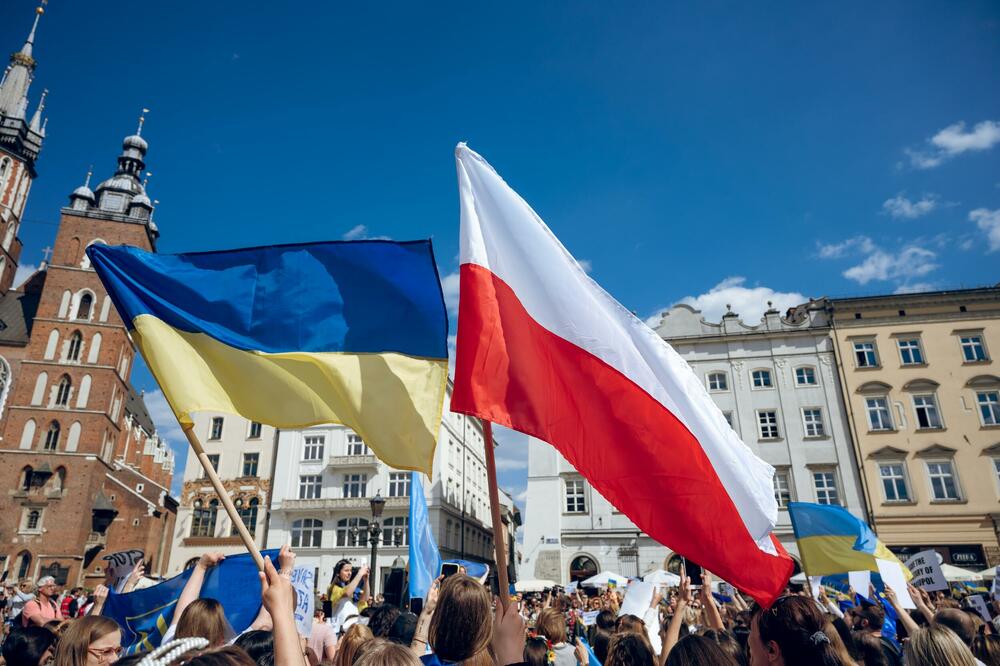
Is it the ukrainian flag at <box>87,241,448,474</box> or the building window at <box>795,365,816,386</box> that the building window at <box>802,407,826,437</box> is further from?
the ukrainian flag at <box>87,241,448,474</box>

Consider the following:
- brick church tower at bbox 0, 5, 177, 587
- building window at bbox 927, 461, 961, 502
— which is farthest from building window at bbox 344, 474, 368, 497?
building window at bbox 927, 461, 961, 502

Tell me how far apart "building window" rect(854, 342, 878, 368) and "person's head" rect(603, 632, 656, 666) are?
37.8 meters

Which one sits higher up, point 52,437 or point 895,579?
point 52,437

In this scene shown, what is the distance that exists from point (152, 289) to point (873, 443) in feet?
125

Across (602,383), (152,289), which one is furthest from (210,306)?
(602,383)

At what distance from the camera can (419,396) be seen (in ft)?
17.4

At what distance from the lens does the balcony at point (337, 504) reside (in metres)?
45.2

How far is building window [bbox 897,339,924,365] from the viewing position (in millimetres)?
35888

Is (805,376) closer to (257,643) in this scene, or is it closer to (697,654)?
(697,654)

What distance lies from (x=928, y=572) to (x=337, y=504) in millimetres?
40064

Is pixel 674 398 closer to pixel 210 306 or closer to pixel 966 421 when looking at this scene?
pixel 210 306

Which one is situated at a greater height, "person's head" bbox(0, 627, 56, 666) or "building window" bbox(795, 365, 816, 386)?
"building window" bbox(795, 365, 816, 386)

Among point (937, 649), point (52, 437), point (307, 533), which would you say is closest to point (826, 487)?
point (307, 533)

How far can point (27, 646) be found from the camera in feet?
14.3
